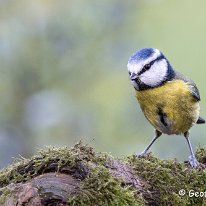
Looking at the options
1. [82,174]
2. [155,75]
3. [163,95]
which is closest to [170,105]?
[163,95]

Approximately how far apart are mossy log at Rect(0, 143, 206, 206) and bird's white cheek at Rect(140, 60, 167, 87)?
3.06ft

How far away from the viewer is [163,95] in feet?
10.9

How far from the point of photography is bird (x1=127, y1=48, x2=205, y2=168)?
333 cm

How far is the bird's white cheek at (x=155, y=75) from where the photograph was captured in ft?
11.0

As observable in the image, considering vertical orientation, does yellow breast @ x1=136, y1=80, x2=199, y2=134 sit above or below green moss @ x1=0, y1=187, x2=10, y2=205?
above

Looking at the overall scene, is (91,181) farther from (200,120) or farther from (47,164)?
(200,120)

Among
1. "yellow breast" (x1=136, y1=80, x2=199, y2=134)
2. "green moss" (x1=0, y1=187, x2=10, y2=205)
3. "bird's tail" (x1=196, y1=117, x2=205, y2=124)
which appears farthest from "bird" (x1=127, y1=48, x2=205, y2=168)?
"green moss" (x1=0, y1=187, x2=10, y2=205)

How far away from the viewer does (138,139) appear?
436cm

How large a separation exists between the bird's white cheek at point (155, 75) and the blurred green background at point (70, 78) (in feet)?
2.49

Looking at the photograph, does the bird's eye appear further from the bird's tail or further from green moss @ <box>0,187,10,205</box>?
green moss @ <box>0,187,10,205</box>

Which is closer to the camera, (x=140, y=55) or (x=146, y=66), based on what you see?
(x=140, y=55)

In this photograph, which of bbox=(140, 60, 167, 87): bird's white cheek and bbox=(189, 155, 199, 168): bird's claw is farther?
bbox=(140, 60, 167, 87): bird's white cheek

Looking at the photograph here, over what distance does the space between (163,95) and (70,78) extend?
1.18 meters

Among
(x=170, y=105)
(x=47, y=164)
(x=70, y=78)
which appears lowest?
(x=47, y=164)
